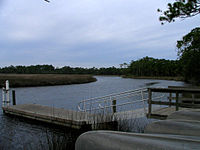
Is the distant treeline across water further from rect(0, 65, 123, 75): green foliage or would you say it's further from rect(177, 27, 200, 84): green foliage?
rect(177, 27, 200, 84): green foliage

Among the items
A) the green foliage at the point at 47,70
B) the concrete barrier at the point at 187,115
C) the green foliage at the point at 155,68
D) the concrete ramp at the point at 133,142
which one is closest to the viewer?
the concrete ramp at the point at 133,142

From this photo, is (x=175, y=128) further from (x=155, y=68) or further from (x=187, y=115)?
(x=155, y=68)

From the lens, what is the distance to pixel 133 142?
2.03m

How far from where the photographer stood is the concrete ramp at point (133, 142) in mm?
1856

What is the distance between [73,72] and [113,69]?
36953 millimetres

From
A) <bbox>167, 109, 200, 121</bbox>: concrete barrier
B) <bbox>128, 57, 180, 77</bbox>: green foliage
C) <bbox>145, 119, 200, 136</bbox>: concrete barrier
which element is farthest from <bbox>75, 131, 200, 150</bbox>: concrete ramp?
<bbox>128, 57, 180, 77</bbox>: green foliage

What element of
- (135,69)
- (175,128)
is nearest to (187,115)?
(175,128)

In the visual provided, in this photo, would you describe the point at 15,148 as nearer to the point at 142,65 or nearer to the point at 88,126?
the point at 88,126

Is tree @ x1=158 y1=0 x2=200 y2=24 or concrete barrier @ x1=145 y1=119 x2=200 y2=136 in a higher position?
tree @ x1=158 y1=0 x2=200 y2=24

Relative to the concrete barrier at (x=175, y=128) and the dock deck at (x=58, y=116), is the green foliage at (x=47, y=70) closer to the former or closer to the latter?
the dock deck at (x=58, y=116)

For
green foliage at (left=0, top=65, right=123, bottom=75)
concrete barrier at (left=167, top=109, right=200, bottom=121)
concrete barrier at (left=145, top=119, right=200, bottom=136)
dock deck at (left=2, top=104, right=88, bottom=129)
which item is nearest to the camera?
concrete barrier at (left=145, top=119, right=200, bottom=136)

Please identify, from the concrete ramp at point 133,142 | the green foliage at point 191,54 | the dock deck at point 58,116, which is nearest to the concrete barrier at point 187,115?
the concrete ramp at point 133,142

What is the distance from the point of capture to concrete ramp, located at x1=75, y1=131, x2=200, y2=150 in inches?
73.1

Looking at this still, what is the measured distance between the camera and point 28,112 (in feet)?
33.0
